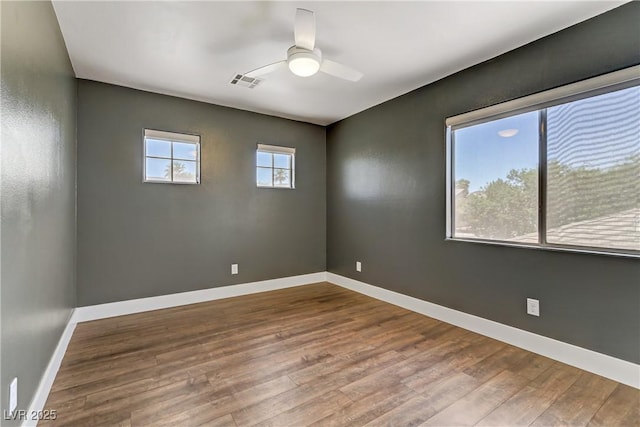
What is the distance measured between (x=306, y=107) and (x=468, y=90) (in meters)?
1.97

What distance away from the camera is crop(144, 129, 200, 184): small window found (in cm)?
347

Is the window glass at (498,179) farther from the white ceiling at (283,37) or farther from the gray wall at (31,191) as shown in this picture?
the gray wall at (31,191)

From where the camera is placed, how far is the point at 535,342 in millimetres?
2402

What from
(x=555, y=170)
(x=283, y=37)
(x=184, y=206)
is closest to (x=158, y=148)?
(x=184, y=206)

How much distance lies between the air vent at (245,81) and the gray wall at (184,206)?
2.67ft

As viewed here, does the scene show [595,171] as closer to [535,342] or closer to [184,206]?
[535,342]

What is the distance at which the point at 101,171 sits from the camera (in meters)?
3.20

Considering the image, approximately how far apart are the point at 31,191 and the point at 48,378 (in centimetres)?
122

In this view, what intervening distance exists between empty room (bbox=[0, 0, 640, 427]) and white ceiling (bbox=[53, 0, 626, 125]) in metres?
0.02

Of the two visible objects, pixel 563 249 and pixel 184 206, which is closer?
pixel 563 249

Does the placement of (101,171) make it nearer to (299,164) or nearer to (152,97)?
(152,97)

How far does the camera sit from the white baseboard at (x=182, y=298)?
315 cm

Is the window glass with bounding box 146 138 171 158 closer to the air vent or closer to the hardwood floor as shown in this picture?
the air vent

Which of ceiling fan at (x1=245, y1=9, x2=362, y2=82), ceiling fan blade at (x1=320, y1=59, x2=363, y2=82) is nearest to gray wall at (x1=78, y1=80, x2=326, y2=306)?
ceiling fan at (x1=245, y1=9, x2=362, y2=82)
